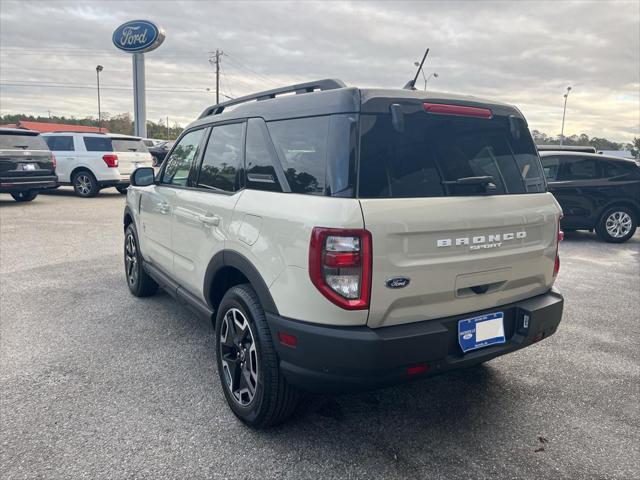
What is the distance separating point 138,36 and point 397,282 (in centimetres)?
3179

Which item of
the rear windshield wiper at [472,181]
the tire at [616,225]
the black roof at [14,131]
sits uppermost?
the black roof at [14,131]

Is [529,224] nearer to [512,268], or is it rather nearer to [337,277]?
[512,268]

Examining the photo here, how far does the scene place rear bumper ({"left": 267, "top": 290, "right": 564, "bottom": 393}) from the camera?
2189mm

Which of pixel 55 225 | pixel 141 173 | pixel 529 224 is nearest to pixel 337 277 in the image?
pixel 529 224

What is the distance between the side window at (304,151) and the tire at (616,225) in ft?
27.1

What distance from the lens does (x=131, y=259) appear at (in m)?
5.30

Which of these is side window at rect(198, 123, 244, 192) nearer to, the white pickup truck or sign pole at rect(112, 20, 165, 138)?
the white pickup truck

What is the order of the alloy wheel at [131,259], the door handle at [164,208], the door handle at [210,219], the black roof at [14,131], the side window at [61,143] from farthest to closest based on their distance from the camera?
1. the side window at [61,143]
2. the black roof at [14,131]
3. the alloy wheel at [131,259]
4. the door handle at [164,208]
5. the door handle at [210,219]

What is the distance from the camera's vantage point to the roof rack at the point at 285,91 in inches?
105

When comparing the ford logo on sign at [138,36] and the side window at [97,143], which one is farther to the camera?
the ford logo on sign at [138,36]

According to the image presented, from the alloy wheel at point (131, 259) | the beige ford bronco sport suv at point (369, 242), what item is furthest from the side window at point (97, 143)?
the beige ford bronco sport suv at point (369, 242)

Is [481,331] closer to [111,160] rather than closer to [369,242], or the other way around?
[369,242]

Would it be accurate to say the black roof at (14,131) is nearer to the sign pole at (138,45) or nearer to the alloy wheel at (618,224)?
the alloy wheel at (618,224)

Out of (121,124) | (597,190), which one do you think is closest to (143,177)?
(597,190)
